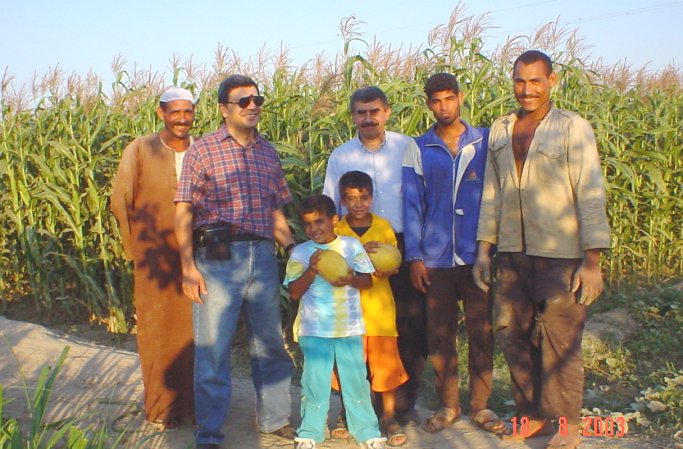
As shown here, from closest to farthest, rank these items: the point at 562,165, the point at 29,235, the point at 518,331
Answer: the point at 562,165, the point at 518,331, the point at 29,235

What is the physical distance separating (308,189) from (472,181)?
7.40 ft

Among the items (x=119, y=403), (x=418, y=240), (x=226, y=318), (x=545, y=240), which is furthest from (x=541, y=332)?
(x=119, y=403)

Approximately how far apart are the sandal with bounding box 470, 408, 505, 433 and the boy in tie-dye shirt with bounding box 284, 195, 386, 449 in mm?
656

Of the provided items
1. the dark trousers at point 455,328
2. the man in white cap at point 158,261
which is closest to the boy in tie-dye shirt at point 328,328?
the dark trousers at point 455,328

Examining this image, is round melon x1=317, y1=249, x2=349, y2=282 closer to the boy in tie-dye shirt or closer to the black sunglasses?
the boy in tie-dye shirt

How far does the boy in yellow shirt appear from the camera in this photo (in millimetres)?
4246

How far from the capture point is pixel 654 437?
4348mm

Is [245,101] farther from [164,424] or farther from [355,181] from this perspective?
[164,424]

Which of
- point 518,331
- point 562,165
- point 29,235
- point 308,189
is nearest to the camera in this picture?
point 562,165

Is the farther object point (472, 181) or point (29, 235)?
point (29, 235)

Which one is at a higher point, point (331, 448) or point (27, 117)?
point (27, 117)

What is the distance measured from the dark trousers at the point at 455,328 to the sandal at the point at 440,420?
0.04 meters

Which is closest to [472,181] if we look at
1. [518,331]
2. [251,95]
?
[518,331]

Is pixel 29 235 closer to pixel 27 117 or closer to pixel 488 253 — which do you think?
pixel 27 117
